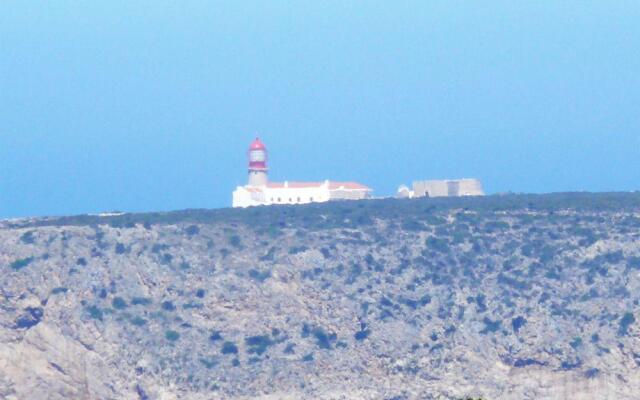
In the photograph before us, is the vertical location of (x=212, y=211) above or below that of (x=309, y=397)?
above

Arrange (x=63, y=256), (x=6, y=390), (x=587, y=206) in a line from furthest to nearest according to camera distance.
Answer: (x=587, y=206) → (x=63, y=256) → (x=6, y=390)

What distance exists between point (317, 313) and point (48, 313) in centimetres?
927

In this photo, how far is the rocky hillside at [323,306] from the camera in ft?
263

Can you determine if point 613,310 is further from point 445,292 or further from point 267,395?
point 267,395

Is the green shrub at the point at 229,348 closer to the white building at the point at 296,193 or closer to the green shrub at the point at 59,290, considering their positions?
the green shrub at the point at 59,290

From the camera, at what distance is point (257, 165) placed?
382 ft

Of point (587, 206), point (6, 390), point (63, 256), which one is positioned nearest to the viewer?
point (6, 390)

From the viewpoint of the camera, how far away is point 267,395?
262ft

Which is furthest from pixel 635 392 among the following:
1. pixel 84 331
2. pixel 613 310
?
pixel 84 331

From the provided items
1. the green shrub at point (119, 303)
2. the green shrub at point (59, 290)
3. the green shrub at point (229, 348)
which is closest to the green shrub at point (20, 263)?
the green shrub at point (59, 290)

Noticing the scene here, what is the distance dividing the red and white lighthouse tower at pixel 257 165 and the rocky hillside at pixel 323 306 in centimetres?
2393

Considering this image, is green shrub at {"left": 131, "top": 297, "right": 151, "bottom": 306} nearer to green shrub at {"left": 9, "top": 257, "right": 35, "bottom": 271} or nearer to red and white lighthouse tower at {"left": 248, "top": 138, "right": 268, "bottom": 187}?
green shrub at {"left": 9, "top": 257, "right": 35, "bottom": 271}

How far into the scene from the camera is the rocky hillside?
80.3 meters

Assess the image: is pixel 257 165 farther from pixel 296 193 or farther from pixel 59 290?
pixel 59 290
